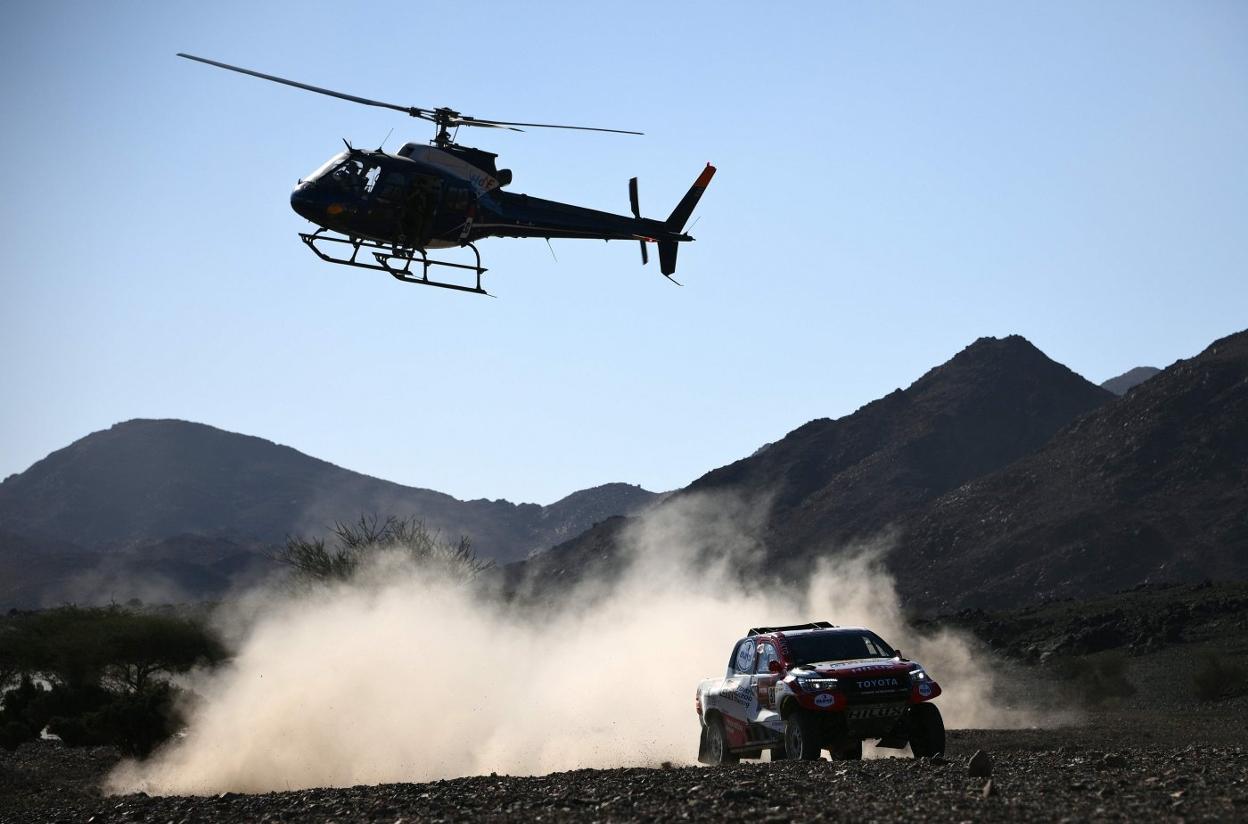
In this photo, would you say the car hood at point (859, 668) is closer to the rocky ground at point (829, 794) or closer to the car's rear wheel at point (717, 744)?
the rocky ground at point (829, 794)

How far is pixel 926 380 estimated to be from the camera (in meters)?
149

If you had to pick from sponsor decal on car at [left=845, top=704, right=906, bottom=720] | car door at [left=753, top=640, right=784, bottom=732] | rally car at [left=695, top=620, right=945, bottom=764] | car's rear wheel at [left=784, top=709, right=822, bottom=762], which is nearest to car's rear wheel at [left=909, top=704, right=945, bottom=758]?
rally car at [left=695, top=620, right=945, bottom=764]

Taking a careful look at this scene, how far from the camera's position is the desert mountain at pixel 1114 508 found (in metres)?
86.9

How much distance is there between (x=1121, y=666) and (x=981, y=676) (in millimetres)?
4839

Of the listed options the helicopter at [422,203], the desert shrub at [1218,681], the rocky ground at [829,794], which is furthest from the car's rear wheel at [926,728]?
the desert shrub at [1218,681]

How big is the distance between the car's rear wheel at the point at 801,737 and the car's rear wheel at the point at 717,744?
187 cm

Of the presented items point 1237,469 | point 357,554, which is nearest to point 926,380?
point 1237,469

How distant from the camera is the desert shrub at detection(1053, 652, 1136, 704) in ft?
141

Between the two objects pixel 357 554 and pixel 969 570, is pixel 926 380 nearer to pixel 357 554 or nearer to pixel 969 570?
pixel 969 570

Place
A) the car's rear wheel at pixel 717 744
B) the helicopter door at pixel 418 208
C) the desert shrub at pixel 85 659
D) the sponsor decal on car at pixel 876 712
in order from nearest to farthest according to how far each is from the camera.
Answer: the sponsor decal on car at pixel 876 712
the car's rear wheel at pixel 717 744
the helicopter door at pixel 418 208
the desert shrub at pixel 85 659

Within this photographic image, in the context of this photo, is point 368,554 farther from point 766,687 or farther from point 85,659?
point 766,687

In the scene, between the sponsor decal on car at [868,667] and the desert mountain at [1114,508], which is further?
the desert mountain at [1114,508]

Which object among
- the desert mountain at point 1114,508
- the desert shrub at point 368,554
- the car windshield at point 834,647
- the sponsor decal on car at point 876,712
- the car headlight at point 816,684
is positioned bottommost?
the sponsor decal on car at point 876,712

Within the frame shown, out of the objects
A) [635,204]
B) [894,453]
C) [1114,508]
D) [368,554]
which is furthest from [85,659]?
[894,453]
